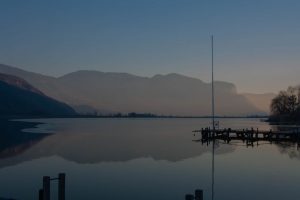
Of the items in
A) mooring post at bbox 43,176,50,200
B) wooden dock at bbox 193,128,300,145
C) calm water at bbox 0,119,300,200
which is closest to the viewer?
mooring post at bbox 43,176,50,200

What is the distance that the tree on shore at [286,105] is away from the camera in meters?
163

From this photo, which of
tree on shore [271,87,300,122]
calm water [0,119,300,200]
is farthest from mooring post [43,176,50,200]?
tree on shore [271,87,300,122]

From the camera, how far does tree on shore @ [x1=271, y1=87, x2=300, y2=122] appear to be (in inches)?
6407

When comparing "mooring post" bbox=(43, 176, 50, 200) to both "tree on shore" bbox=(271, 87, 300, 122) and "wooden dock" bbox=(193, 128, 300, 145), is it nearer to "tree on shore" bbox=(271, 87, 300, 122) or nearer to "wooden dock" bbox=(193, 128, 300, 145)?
"wooden dock" bbox=(193, 128, 300, 145)

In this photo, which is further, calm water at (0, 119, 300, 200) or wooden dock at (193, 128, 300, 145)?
wooden dock at (193, 128, 300, 145)

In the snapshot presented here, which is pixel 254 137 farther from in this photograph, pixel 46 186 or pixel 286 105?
pixel 286 105

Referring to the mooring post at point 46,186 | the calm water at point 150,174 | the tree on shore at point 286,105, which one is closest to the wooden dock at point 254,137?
the calm water at point 150,174

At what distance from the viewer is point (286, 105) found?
167500 millimetres

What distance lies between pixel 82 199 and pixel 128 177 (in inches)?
358

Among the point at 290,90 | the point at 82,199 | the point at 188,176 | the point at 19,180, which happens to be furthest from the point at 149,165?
the point at 290,90

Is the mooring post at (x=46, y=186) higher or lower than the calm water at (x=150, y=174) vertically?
higher

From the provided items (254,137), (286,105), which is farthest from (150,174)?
(286,105)

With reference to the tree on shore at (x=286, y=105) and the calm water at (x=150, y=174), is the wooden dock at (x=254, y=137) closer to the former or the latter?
the calm water at (x=150, y=174)

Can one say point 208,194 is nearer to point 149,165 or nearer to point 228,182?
point 228,182
